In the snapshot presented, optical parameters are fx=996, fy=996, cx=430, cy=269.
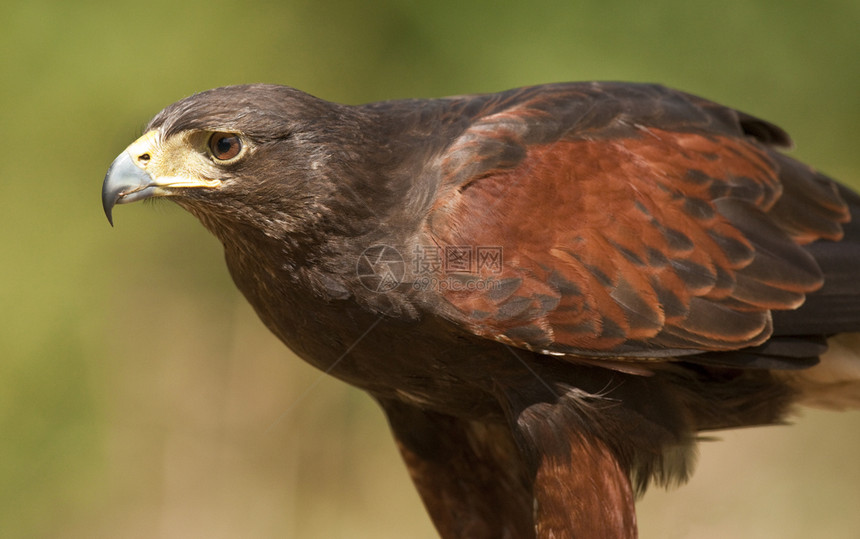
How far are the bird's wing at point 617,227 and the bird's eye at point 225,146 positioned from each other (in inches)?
27.6

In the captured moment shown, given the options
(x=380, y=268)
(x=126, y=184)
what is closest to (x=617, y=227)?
(x=380, y=268)

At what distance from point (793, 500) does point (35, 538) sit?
4.84 meters

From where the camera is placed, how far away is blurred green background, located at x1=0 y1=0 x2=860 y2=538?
6.29 metres

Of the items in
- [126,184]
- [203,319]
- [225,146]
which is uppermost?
[225,146]

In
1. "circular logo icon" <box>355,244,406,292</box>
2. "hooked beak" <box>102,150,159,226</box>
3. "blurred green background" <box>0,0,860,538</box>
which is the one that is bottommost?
"blurred green background" <box>0,0,860,538</box>

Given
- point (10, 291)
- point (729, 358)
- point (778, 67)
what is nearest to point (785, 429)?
point (778, 67)

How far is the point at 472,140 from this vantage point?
3650mm

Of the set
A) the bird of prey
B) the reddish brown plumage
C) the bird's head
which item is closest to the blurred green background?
the bird of prey

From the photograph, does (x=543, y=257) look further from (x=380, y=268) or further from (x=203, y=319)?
(x=203, y=319)

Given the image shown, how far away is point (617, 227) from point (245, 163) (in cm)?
134

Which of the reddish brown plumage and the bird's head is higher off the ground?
the bird's head

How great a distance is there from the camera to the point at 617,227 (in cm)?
362

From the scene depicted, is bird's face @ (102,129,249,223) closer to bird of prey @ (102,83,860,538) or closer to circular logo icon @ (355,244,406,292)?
bird of prey @ (102,83,860,538)

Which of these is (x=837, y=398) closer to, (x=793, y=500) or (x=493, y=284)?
(x=493, y=284)
